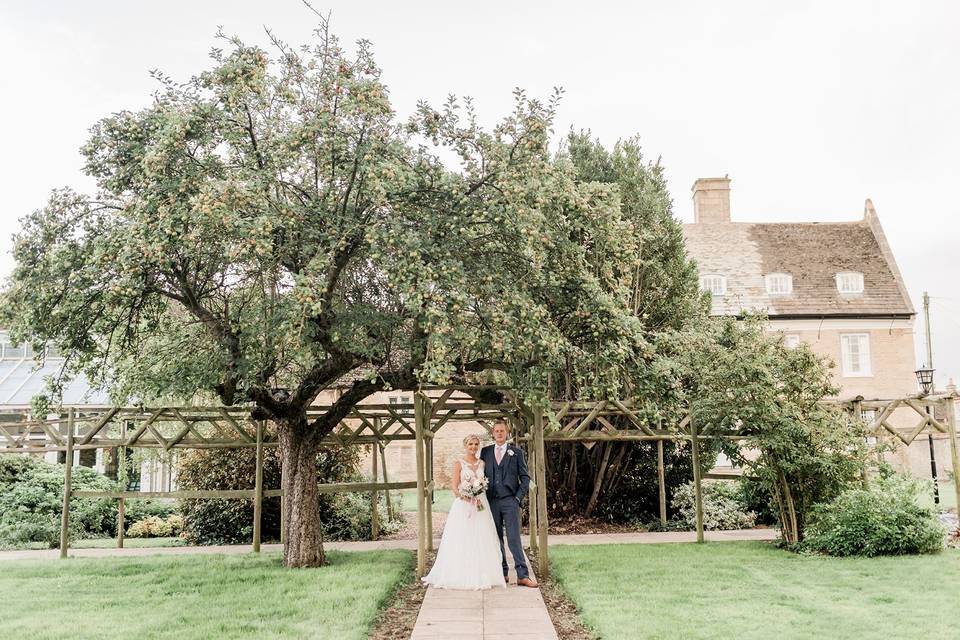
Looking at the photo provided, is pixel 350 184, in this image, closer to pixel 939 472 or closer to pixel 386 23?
pixel 386 23

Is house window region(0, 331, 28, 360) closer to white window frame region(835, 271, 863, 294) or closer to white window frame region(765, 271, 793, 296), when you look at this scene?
white window frame region(765, 271, 793, 296)

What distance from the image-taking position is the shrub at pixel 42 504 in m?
16.8

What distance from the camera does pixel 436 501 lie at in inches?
1041

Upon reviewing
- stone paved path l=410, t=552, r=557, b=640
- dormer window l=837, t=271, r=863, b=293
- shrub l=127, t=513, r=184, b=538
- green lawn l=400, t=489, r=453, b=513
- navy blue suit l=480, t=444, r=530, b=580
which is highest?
dormer window l=837, t=271, r=863, b=293

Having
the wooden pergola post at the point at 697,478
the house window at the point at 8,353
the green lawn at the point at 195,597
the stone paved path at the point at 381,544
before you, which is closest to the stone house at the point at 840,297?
the stone paved path at the point at 381,544

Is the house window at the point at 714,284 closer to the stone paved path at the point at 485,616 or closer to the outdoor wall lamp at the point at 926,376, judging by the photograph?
the outdoor wall lamp at the point at 926,376

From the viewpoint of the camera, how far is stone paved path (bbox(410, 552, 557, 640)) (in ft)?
25.9

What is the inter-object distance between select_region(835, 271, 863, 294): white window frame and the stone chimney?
19.5 ft

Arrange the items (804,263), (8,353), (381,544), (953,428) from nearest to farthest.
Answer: (953,428)
(381,544)
(8,353)
(804,263)

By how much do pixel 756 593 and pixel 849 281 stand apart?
83.9ft

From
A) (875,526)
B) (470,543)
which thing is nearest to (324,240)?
(470,543)

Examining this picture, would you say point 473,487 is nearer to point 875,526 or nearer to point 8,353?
point 875,526

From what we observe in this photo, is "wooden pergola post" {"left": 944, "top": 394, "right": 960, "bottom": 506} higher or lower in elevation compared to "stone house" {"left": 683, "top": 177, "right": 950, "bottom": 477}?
lower

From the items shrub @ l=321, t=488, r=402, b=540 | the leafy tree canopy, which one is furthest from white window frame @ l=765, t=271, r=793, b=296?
the leafy tree canopy
